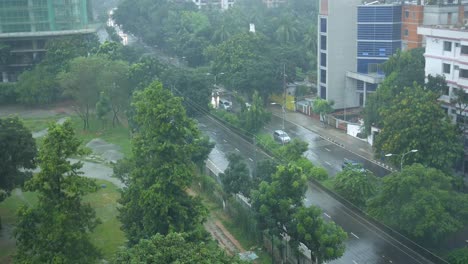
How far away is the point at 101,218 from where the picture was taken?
3925cm

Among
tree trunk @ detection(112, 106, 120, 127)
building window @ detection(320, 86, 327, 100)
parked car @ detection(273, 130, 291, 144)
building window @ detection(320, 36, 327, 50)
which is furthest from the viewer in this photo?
building window @ detection(320, 86, 327, 100)

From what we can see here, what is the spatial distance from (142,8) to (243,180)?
77902mm

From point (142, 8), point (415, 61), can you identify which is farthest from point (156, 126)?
point (142, 8)

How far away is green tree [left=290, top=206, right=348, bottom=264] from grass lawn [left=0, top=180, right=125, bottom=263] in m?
10.1

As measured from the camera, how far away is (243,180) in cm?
3656

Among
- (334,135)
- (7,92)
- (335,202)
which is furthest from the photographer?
(7,92)

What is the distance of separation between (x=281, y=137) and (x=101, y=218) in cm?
1969

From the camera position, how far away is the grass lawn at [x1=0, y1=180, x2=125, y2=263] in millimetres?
34875

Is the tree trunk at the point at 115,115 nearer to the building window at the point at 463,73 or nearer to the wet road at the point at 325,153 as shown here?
the wet road at the point at 325,153

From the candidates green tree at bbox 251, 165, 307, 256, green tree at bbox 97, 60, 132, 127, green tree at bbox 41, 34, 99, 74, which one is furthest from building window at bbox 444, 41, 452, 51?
green tree at bbox 41, 34, 99, 74

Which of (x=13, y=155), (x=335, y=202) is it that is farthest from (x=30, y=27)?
(x=335, y=202)

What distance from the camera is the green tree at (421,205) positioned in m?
31.4

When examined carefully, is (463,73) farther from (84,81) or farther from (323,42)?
(84,81)

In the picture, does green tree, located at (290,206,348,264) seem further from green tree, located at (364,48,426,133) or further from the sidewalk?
green tree, located at (364,48,426,133)
